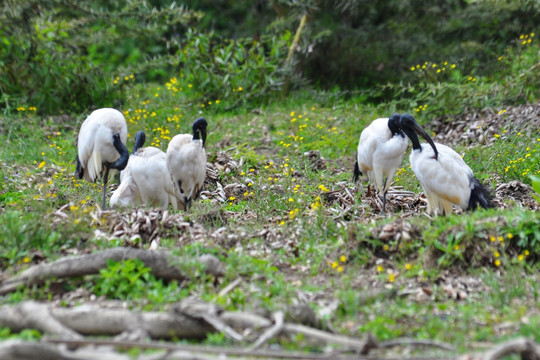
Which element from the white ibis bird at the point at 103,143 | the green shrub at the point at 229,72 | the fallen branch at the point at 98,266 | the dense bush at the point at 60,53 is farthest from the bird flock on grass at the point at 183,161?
the green shrub at the point at 229,72

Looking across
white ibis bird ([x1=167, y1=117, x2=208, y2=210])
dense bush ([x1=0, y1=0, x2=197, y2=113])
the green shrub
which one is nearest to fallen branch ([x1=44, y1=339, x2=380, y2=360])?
white ibis bird ([x1=167, y1=117, x2=208, y2=210])

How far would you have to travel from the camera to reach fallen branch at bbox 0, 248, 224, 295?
4785 mm

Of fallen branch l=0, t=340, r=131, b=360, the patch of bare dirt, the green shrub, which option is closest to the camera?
fallen branch l=0, t=340, r=131, b=360

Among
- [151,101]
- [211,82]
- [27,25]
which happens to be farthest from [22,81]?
[211,82]

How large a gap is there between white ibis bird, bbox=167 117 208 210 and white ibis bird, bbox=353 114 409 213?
1785mm

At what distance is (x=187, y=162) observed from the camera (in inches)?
286

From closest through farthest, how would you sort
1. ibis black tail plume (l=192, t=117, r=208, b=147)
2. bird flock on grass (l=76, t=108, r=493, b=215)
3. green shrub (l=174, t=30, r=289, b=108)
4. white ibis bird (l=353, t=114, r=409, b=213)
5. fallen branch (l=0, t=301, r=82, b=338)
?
1. fallen branch (l=0, t=301, r=82, b=338)
2. bird flock on grass (l=76, t=108, r=493, b=215)
3. white ibis bird (l=353, t=114, r=409, b=213)
4. ibis black tail plume (l=192, t=117, r=208, b=147)
5. green shrub (l=174, t=30, r=289, b=108)

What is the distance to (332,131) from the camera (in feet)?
32.9

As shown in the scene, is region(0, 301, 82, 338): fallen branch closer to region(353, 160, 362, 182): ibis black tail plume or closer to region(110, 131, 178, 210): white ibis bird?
region(110, 131, 178, 210): white ibis bird

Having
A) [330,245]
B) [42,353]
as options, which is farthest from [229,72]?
[42,353]

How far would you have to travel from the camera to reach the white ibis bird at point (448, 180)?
21.4 ft

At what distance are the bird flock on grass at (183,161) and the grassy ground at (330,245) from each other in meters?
0.32

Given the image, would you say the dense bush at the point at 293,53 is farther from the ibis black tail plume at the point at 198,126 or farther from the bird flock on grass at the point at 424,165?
the ibis black tail plume at the point at 198,126

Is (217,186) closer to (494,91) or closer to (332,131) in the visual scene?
(332,131)
